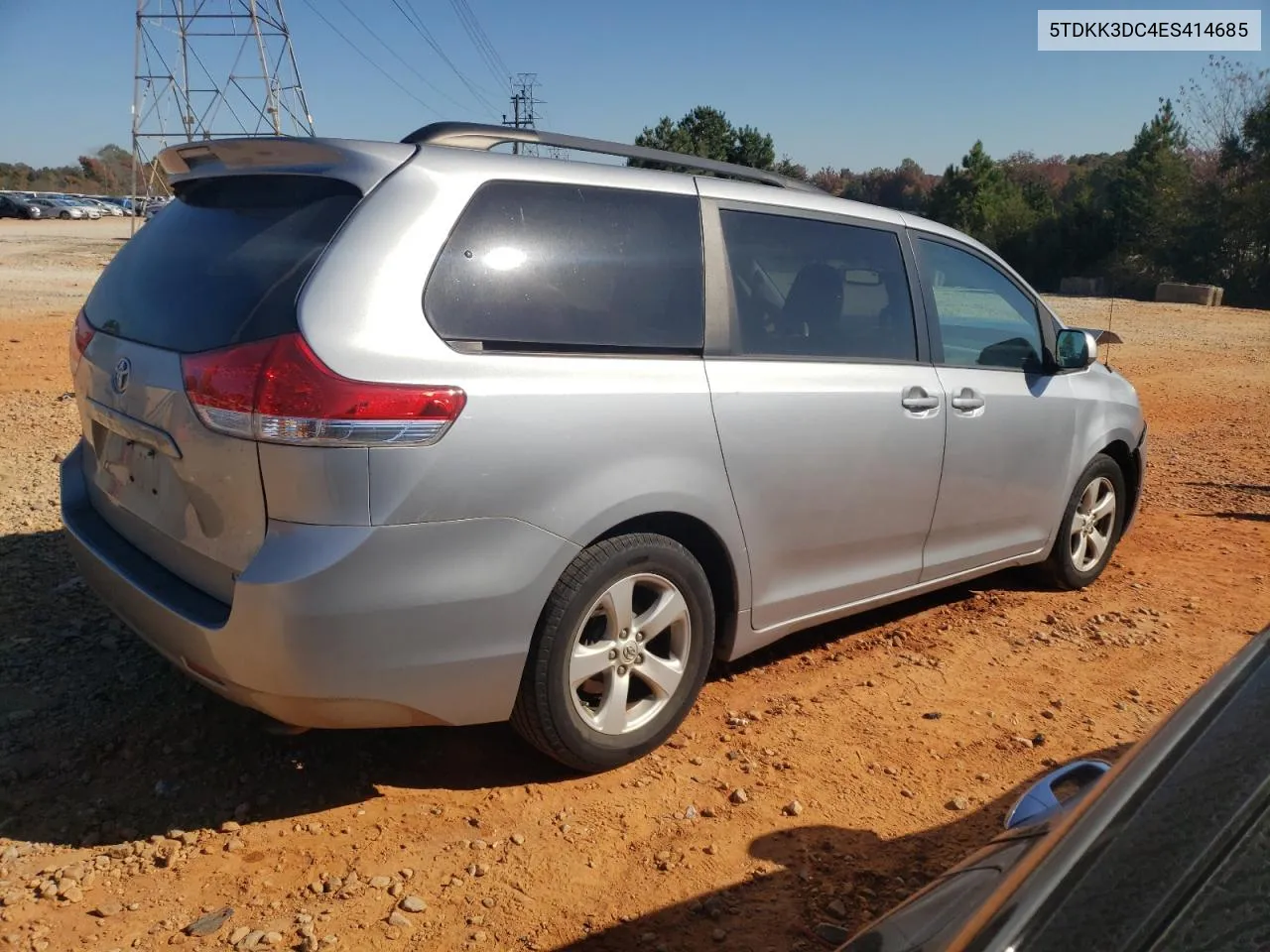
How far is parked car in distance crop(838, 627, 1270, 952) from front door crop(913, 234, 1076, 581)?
2.93 m

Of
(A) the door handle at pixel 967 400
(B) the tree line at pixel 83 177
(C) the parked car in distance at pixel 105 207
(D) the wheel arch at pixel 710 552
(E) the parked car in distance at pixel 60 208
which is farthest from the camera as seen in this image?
A: (B) the tree line at pixel 83 177

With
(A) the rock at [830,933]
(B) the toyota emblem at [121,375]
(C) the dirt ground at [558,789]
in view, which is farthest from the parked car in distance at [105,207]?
(A) the rock at [830,933]

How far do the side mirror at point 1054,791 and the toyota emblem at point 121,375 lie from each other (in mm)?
2635

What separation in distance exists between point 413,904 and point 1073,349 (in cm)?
385

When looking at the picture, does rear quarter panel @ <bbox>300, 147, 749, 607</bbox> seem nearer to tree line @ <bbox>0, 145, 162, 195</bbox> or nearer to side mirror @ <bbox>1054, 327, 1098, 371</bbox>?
side mirror @ <bbox>1054, 327, 1098, 371</bbox>

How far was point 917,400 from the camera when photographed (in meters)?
4.11

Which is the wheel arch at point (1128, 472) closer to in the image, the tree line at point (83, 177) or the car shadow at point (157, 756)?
the car shadow at point (157, 756)

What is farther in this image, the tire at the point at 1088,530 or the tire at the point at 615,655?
the tire at the point at 1088,530

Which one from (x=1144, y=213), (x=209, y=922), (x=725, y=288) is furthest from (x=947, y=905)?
(x=1144, y=213)

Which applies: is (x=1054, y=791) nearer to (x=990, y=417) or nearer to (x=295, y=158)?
(x=295, y=158)

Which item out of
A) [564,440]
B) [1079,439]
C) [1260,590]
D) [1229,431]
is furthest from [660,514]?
[1229,431]

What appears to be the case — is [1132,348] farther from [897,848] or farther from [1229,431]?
[897,848]

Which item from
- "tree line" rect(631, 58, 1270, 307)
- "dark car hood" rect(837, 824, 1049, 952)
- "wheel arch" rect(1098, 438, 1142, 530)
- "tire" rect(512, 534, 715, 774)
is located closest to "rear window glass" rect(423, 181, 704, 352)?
"tire" rect(512, 534, 715, 774)

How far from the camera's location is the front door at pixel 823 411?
358cm
